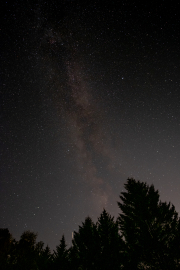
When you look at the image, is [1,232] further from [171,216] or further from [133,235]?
[171,216]

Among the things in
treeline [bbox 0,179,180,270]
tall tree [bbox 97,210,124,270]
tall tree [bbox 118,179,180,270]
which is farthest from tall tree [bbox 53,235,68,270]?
tall tree [bbox 118,179,180,270]

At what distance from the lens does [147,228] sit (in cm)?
1126

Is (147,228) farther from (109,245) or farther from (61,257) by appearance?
(61,257)

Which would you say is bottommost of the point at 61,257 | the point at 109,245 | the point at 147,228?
the point at 61,257

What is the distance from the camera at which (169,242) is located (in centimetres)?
1066

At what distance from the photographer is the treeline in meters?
10.3

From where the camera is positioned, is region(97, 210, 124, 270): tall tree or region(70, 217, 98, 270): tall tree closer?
region(97, 210, 124, 270): tall tree

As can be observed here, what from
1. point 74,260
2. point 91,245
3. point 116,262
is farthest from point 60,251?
point 116,262

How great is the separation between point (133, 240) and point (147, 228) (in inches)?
88.7

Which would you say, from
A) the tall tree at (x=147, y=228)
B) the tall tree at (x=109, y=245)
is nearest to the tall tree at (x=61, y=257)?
the tall tree at (x=109, y=245)

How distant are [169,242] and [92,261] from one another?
24.4ft

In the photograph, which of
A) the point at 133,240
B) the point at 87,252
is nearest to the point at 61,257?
the point at 87,252

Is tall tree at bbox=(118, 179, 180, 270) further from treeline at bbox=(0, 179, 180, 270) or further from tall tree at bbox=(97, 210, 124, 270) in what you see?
tall tree at bbox=(97, 210, 124, 270)

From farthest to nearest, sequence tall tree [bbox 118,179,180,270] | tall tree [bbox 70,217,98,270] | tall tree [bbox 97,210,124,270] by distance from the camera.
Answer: tall tree [bbox 70,217,98,270] → tall tree [bbox 97,210,124,270] → tall tree [bbox 118,179,180,270]
